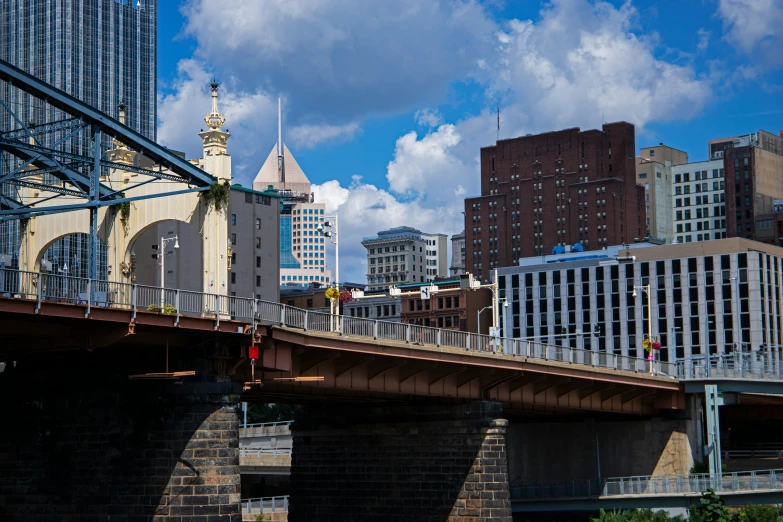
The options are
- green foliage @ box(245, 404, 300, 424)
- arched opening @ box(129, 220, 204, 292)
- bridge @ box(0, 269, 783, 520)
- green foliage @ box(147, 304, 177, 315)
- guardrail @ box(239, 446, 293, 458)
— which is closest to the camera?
bridge @ box(0, 269, 783, 520)

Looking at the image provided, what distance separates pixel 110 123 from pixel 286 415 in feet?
328

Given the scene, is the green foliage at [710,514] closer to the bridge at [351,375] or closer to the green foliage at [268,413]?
the bridge at [351,375]

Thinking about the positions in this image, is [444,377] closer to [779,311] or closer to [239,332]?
[239,332]

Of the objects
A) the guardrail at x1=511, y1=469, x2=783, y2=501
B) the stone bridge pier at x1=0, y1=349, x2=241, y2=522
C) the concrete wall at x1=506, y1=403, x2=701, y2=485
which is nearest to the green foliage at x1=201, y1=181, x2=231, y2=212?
the stone bridge pier at x1=0, y1=349, x2=241, y2=522

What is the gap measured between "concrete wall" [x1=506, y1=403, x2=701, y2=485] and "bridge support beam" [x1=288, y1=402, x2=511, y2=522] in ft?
71.3

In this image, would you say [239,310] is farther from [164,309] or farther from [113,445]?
[113,445]

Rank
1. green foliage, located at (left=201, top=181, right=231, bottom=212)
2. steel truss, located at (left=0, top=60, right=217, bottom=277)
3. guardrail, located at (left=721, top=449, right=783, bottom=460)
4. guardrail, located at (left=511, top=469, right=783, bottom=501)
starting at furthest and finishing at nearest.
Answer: guardrail, located at (left=721, top=449, right=783, bottom=460) < guardrail, located at (left=511, top=469, right=783, bottom=501) < green foliage, located at (left=201, top=181, right=231, bottom=212) < steel truss, located at (left=0, top=60, right=217, bottom=277)

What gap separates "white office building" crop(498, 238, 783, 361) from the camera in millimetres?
172125

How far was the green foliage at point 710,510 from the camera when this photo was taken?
7706cm

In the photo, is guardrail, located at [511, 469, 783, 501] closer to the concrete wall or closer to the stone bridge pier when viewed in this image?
the concrete wall

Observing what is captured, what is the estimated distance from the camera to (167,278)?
572ft

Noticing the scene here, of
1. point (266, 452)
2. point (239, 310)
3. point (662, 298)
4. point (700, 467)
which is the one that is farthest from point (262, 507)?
point (662, 298)

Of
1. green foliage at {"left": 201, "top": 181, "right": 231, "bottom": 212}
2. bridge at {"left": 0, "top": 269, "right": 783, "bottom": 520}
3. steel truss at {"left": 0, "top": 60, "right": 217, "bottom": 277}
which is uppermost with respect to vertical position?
steel truss at {"left": 0, "top": 60, "right": 217, "bottom": 277}

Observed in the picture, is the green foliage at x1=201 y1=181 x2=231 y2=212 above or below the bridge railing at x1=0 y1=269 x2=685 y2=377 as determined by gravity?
above
